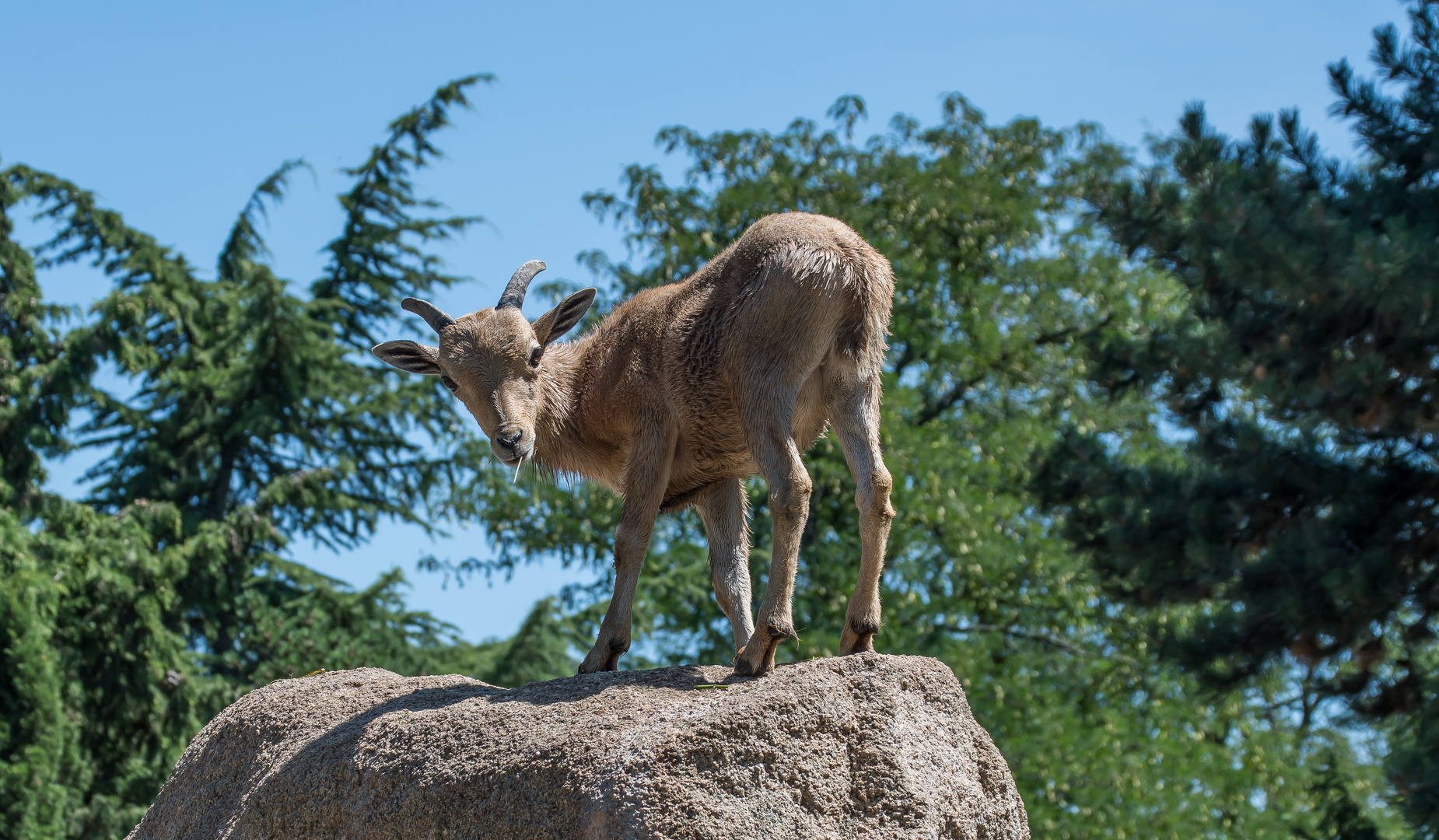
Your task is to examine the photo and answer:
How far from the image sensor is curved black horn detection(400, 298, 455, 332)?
6.78m

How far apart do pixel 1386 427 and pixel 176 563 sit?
13130mm

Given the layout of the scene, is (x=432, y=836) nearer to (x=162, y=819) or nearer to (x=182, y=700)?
(x=162, y=819)

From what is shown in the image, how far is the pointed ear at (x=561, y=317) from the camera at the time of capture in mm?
6879

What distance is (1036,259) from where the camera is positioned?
18.9 m

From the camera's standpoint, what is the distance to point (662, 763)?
498 centimetres

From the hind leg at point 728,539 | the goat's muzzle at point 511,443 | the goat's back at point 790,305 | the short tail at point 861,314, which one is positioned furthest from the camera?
the hind leg at point 728,539

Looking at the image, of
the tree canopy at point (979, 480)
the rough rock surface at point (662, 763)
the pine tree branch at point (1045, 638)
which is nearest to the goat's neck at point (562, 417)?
the rough rock surface at point (662, 763)

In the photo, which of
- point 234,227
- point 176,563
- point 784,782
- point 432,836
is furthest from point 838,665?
point 234,227

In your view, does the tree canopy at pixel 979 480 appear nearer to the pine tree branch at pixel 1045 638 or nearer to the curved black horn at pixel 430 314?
the pine tree branch at pixel 1045 638

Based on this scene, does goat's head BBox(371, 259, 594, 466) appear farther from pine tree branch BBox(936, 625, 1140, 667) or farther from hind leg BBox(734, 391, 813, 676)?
pine tree branch BBox(936, 625, 1140, 667)

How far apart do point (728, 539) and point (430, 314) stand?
1915 mm

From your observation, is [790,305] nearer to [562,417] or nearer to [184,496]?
[562,417]

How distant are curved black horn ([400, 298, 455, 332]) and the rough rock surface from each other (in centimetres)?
182

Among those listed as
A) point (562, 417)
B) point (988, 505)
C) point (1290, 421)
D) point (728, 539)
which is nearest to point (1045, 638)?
point (988, 505)
